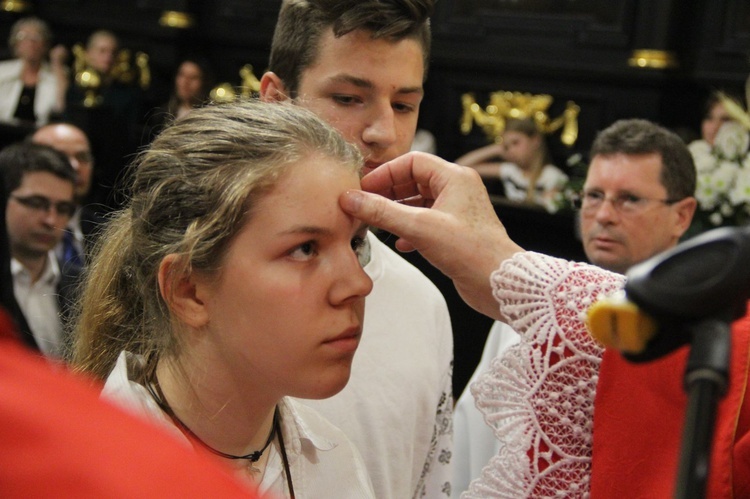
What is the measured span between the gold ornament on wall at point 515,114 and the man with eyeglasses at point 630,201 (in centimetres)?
394

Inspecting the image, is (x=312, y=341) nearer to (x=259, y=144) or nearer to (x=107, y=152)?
(x=259, y=144)

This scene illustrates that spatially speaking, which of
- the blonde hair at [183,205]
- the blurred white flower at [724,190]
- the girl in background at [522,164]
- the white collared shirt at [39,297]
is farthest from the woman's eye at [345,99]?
the girl in background at [522,164]

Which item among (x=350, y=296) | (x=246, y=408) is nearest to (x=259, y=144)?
(x=350, y=296)

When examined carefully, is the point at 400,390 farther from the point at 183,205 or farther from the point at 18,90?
the point at 18,90

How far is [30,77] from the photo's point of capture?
826 centimetres

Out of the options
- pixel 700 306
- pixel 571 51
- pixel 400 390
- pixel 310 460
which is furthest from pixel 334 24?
pixel 571 51

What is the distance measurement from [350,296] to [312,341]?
9 centimetres

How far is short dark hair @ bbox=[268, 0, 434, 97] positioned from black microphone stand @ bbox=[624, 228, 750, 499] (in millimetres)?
1290

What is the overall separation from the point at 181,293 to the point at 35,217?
2917mm

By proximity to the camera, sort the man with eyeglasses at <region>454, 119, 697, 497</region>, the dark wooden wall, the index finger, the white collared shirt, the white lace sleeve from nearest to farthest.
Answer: the white lace sleeve → the index finger → the man with eyeglasses at <region>454, 119, 697, 497</region> → the white collared shirt → the dark wooden wall

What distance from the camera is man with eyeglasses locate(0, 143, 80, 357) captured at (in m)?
4.32

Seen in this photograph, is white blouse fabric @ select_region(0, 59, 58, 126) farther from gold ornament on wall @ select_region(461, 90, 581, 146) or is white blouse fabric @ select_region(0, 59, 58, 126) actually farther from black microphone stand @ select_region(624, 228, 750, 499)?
black microphone stand @ select_region(624, 228, 750, 499)

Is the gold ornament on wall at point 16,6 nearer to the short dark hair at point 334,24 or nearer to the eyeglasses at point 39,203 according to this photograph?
the eyeglasses at point 39,203

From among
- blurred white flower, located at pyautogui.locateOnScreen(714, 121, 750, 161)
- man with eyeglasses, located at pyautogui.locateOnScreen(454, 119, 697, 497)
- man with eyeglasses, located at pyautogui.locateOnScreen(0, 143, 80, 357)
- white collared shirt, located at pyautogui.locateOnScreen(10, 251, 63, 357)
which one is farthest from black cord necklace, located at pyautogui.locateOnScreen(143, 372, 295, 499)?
blurred white flower, located at pyautogui.locateOnScreen(714, 121, 750, 161)
